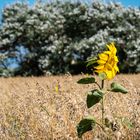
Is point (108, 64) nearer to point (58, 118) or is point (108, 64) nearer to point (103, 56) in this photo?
point (103, 56)

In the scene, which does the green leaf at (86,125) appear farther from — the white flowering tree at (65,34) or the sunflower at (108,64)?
the white flowering tree at (65,34)

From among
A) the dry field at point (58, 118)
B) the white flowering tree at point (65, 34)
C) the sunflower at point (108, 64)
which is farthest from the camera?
the white flowering tree at point (65, 34)

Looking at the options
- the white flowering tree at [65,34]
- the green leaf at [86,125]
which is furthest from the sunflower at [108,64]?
the white flowering tree at [65,34]

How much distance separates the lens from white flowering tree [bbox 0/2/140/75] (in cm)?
3159

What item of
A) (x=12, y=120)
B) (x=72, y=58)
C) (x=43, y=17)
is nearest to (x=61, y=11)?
(x=43, y=17)

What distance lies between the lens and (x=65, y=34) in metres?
32.9

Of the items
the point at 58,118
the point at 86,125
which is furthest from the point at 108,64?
the point at 58,118

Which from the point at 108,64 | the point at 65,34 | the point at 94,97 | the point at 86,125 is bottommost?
the point at 86,125

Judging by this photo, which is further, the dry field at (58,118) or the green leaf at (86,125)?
the dry field at (58,118)

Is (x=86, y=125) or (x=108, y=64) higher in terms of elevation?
(x=108, y=64)

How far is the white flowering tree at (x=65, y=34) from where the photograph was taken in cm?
3159

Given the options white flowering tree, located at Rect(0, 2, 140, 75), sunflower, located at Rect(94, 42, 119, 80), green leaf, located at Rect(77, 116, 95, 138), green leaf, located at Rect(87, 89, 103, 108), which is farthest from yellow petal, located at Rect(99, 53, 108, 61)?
white flowering tree, located at Rect(0, 2, 140, 75)

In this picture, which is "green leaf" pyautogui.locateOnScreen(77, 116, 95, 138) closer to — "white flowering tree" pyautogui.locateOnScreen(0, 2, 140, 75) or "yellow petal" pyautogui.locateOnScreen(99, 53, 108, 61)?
"yellow petal" pyautogui.locateOnScreen(99, 53, 108, 61)

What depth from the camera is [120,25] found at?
32156mm
